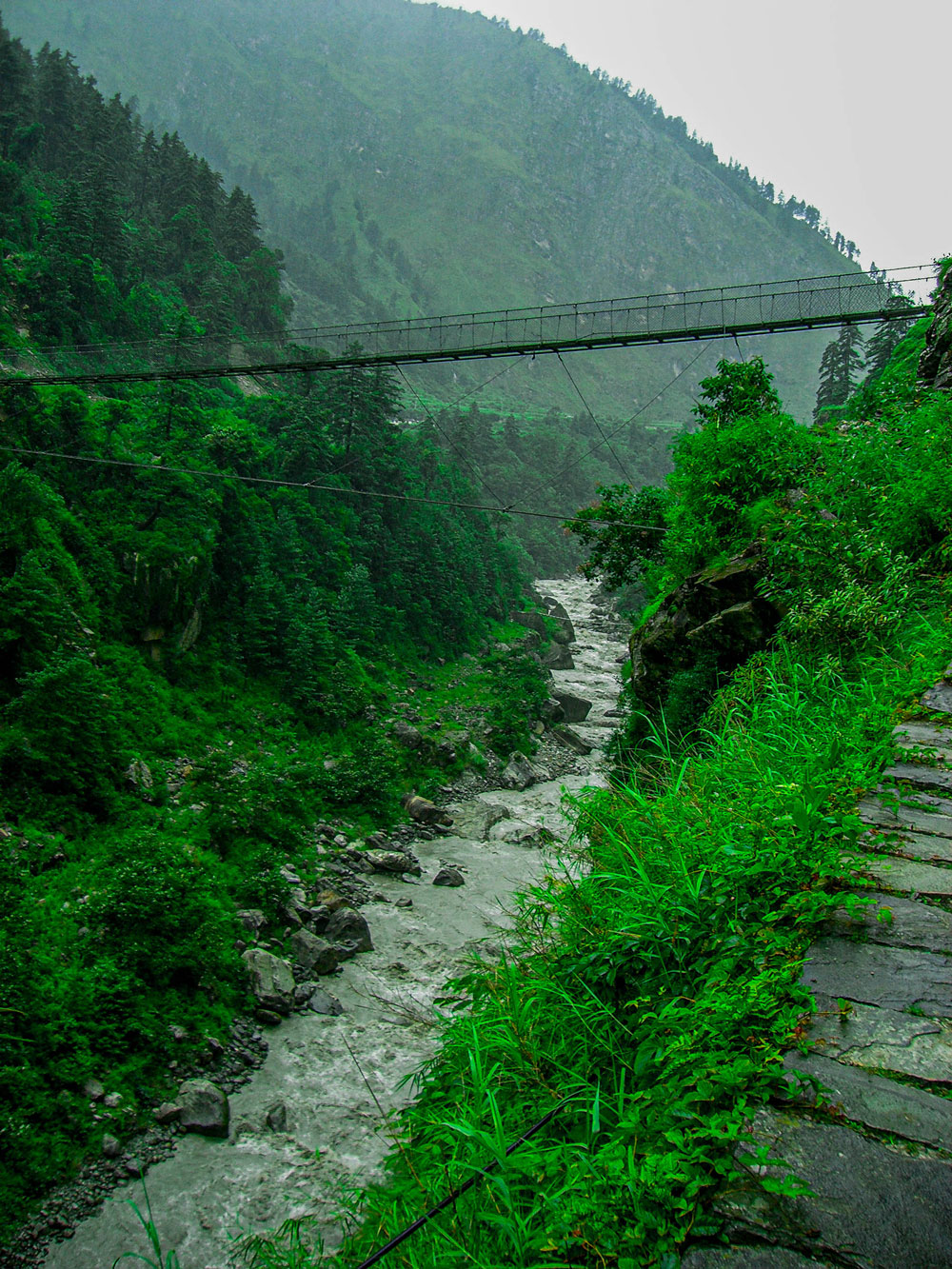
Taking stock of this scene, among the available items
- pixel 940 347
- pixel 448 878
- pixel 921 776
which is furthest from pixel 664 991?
pixel 448 878

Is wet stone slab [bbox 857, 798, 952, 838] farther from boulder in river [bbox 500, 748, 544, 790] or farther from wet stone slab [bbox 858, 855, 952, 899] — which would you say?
boulder in river [bbox 500, 748, 544, 790]

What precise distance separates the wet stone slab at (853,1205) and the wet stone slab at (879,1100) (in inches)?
2.0

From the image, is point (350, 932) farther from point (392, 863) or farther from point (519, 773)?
point (519, 773)

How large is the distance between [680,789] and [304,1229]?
5115mm

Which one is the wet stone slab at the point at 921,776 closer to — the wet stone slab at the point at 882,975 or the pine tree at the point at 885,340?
the wet stone slab at the point at 882,975

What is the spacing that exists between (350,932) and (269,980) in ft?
5.44

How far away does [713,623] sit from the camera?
294 inches

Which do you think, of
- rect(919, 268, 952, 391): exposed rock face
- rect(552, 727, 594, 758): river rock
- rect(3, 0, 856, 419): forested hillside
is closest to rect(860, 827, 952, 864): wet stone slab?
rect(919, 268, 952, 391): exposed rock face

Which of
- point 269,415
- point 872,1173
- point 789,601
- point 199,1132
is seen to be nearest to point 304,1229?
point 199,1132

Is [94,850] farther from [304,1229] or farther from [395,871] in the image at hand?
[304,1229]

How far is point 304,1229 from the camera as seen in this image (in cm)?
556

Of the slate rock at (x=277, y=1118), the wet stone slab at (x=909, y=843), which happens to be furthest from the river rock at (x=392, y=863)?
the wet stone slab at (x=909, y=843)

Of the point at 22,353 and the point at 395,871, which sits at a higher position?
the point at 22,353

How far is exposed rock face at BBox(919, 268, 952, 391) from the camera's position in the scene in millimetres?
7992
